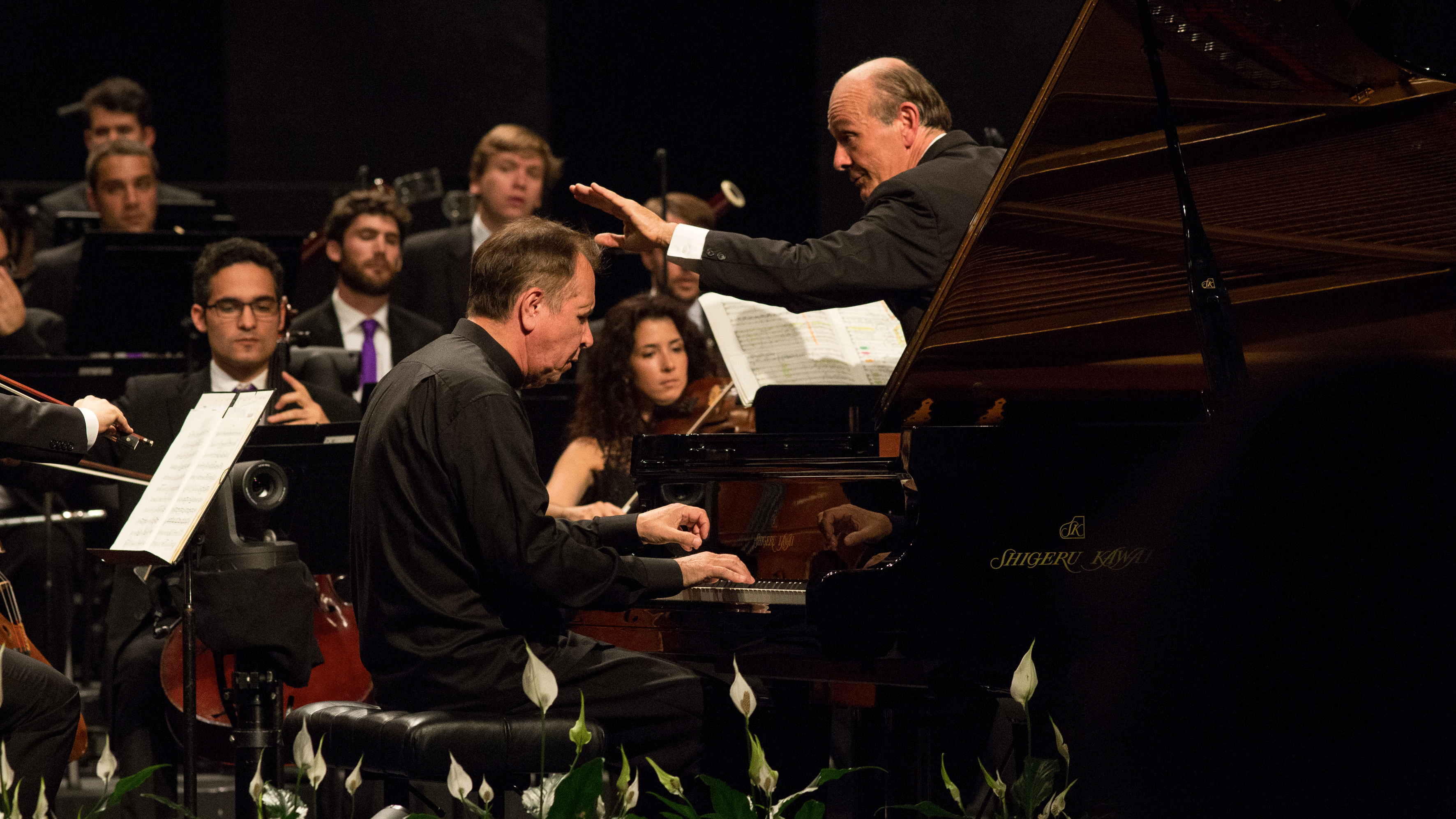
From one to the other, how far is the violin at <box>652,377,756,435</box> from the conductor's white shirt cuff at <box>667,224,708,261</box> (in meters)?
0.99

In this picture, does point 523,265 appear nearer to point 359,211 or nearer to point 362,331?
point 362,331

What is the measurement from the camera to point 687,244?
11.1ft

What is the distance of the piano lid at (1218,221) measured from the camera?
9.21 feet

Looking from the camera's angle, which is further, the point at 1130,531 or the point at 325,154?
the point at 325,154

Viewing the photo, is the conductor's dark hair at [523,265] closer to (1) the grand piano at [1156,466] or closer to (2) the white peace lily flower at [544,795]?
(1) the grand piano at [1156,466]

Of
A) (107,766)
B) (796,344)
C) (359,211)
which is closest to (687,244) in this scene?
(796,344)

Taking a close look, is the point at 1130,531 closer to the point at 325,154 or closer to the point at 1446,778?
the point at 1446,778

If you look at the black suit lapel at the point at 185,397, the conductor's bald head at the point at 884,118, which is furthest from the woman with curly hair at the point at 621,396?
the conductor's bald head at the point at 884,118

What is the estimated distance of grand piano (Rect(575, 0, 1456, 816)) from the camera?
2.58 m

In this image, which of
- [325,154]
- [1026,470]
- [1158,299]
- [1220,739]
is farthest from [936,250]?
[325,154]

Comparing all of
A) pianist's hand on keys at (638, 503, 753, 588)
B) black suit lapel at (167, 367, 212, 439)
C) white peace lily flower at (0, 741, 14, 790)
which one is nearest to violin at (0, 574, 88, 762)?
black suit lapel at (167, 367, 212, 439)

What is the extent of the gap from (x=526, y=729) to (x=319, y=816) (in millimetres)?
1151

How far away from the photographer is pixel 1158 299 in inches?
116

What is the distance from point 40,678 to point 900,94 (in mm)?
2347
